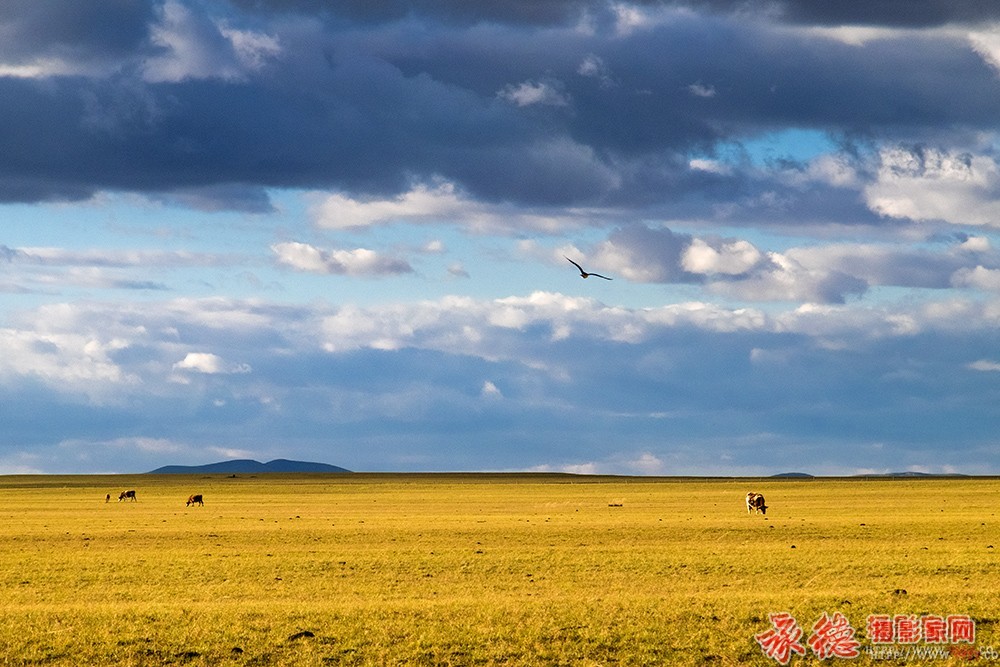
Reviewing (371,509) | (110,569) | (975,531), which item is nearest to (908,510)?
(975,531)

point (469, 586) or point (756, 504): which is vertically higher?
point (756, 504)

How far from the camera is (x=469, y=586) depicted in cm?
2569

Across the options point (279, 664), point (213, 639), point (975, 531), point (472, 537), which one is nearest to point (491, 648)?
point (279, 664)

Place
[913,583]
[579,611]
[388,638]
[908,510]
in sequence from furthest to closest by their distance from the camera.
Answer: [908,510] < [913,583] < [579,611] < [388,638]

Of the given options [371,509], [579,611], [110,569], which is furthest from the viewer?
→ [371,509]

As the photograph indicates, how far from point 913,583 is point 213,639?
50.3 feet

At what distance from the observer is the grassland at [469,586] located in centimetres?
1752

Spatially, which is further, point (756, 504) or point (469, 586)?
point (756, 504)

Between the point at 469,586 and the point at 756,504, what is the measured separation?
1399 inches

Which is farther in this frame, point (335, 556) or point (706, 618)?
point (335, 556)

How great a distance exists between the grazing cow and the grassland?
5785 millimetres

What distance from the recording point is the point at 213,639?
17.8 metres

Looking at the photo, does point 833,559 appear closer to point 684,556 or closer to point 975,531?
point 684,556

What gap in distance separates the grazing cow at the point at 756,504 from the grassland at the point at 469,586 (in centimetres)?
578
